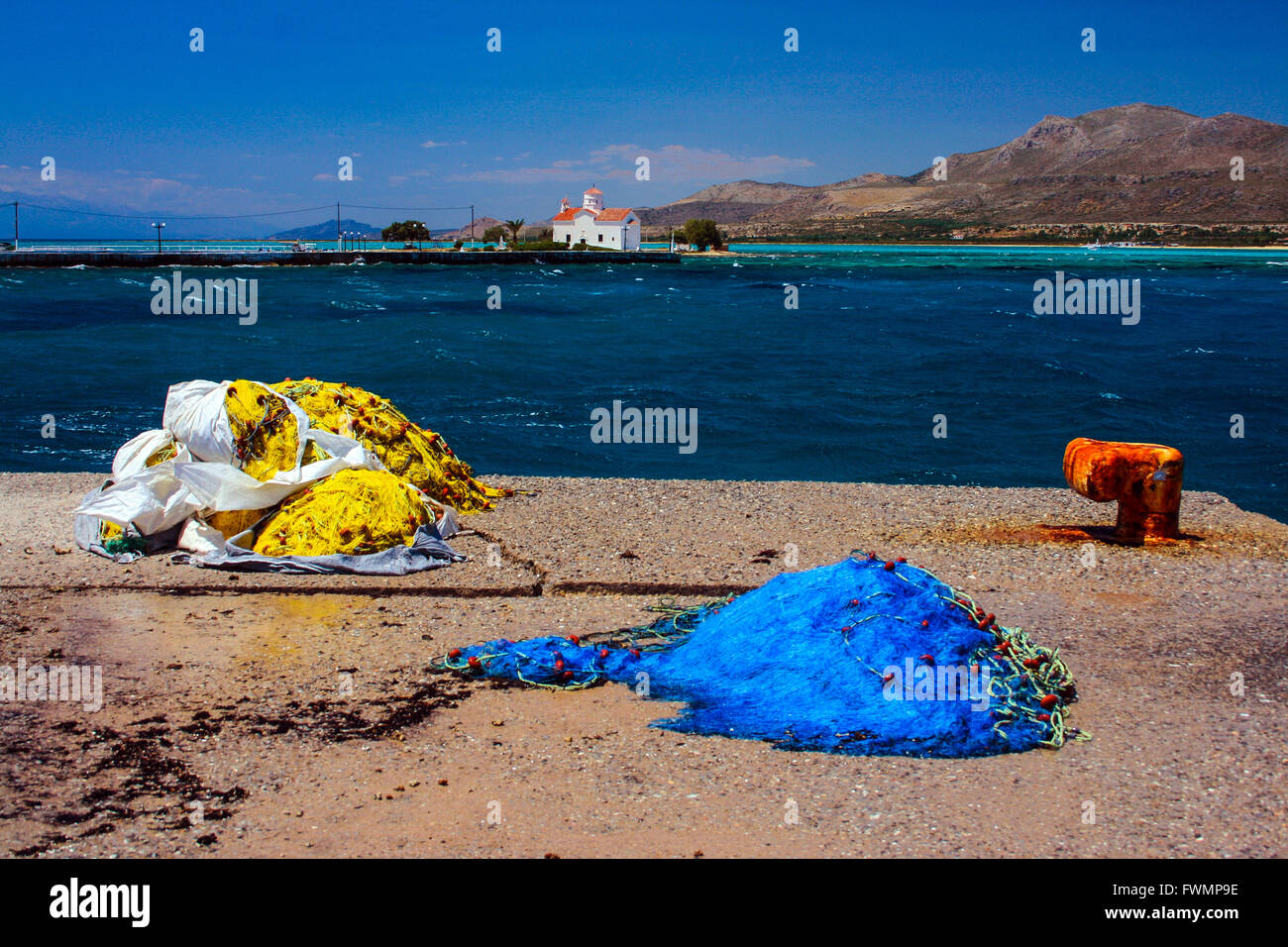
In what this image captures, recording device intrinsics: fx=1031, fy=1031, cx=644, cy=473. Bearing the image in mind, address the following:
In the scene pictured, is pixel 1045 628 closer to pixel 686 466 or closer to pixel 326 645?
pixel 326 645

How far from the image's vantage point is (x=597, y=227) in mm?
102688

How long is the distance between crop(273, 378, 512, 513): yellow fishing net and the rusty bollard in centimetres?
536

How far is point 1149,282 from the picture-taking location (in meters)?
71.1

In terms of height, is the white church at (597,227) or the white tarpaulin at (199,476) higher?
the white church at (597,227)

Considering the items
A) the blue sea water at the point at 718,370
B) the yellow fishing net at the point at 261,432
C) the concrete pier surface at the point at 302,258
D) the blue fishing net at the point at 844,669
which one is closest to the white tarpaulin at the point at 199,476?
the yellow fishing net at the point at 261,432

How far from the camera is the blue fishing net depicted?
16.7ft

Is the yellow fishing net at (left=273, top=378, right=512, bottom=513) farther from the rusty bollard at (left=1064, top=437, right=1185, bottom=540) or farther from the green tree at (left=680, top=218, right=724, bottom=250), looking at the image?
the green tree at (left=680, top=218, right=724, bottom=250)

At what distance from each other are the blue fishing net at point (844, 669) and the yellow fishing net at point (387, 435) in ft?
11.4

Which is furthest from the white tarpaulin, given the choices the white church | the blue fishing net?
the white church

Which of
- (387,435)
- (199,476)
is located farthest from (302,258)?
(199,476)

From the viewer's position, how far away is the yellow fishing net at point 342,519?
7.89 m

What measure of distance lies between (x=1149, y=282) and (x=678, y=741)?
2994 inches

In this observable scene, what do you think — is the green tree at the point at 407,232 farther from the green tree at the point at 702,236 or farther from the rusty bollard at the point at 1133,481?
the rusty bollard at the point at 1133,481

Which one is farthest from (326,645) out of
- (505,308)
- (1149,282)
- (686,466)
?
(1149,282)
